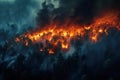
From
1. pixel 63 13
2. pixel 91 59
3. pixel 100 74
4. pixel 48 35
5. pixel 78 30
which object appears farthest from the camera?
pixel 63 13

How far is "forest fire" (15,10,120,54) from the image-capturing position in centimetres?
9650

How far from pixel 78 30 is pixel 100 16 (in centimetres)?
1032

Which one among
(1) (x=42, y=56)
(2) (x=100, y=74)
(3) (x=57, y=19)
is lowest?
(2) (x=100, y=74)

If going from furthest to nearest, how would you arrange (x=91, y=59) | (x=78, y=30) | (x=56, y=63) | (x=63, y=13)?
(x=63, y=13) → (x=78, y=30) → (x=56, y=63) → (x=91, y=59)

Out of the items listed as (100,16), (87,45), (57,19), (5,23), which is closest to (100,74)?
(87,45)

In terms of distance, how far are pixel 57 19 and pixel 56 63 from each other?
113 feet

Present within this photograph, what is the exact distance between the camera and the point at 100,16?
108312mm

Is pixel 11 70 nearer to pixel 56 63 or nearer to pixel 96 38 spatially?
pixel 56 63

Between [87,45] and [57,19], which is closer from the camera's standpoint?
[87,45]

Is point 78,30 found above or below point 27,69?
above

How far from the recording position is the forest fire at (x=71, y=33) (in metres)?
96.5

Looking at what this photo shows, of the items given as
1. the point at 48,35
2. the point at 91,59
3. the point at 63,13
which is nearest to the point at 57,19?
the point at 63,13

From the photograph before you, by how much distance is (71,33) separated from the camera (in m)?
106

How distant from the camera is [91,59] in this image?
8431cm
